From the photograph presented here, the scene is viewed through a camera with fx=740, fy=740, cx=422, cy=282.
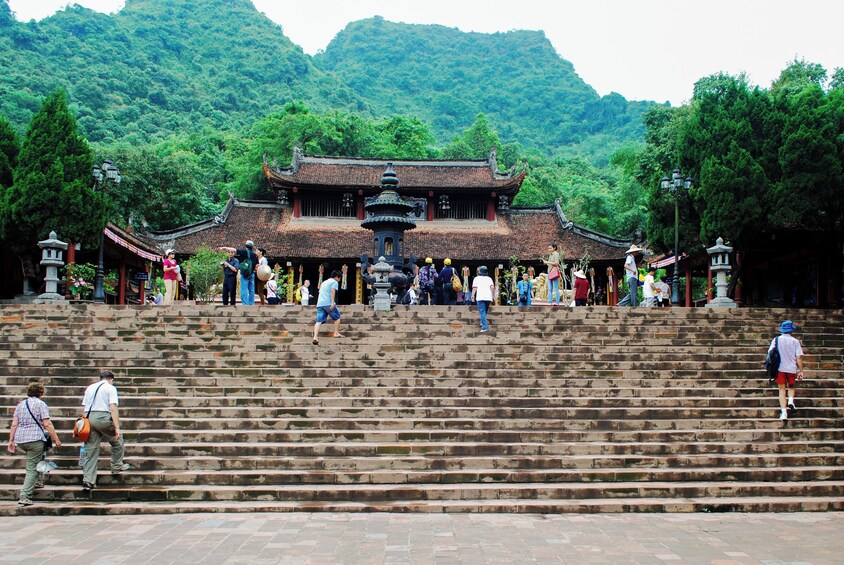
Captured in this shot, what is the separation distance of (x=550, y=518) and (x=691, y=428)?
311 cm

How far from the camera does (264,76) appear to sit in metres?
79.1

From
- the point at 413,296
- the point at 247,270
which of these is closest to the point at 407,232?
the point at 413,296

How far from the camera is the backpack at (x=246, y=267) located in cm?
1414

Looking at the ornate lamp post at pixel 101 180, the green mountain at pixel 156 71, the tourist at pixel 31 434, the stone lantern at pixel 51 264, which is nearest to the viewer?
the tourist at pixel 31 434

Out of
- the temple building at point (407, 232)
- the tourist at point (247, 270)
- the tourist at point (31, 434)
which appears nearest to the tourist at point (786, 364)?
the tourist at point (31, 434)

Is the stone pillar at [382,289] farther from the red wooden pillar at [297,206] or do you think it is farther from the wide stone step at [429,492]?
the red wooden pillar at [297,206]

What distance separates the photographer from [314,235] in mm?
27984

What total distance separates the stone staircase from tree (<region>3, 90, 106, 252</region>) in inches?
220

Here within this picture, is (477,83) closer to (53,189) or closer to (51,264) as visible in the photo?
(53,189)

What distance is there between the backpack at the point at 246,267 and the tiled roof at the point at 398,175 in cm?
1421

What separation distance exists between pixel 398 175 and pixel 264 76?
54.6 m

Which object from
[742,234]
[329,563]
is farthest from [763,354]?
[329,563]

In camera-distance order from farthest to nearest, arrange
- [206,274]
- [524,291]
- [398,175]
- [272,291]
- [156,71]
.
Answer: [156,71] → [398,175] → [206,274] → [272,291] → [524,291]

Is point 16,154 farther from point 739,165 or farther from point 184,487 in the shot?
point 739,165
